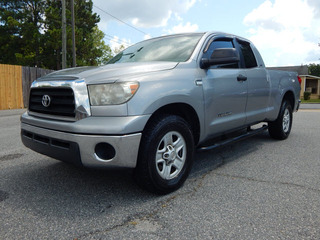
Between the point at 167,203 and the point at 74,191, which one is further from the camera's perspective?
the point at 74,191

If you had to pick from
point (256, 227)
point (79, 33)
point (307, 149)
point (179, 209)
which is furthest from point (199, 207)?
point (79, 33)

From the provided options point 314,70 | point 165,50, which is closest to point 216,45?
point 165,50

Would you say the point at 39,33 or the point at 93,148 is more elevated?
the point at 39,33

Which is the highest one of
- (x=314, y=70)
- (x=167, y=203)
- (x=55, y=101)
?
(x=314, y=70)

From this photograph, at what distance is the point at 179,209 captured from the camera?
2.51 meters

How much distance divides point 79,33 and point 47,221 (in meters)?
25.2

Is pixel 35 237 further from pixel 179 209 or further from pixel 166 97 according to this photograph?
pixel 166 97

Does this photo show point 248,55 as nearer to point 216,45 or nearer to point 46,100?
point 216,45

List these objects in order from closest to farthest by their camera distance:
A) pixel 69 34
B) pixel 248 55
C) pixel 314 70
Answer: pixel 248 55 < pixel 69 34 < pixel 314 70

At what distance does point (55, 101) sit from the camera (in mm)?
2719

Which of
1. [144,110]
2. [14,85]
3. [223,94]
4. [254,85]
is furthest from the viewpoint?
[14,85]

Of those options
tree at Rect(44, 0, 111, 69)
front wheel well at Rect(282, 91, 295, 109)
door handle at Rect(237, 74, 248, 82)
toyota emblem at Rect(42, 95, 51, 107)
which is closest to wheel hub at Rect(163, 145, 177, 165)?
toyota emblem at Rect(42, 95, 51, 107)

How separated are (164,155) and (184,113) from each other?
62 centimetres

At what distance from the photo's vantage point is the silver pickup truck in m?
2.46
